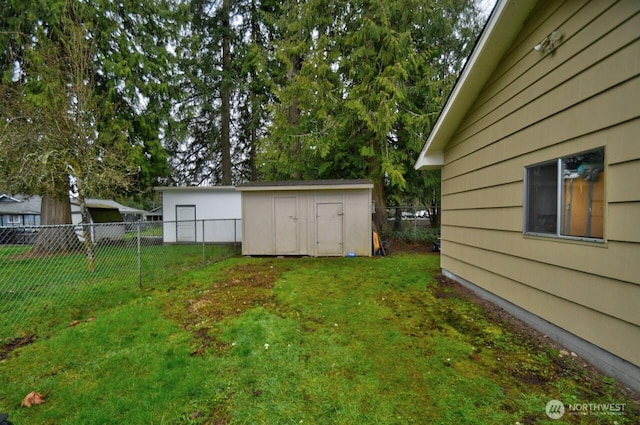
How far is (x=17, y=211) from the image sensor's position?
2003 cm

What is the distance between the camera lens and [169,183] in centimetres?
1642

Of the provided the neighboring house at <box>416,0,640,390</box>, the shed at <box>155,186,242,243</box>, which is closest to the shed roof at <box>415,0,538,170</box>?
Answer: the neighboring house at <box>416,0,640,390</box>

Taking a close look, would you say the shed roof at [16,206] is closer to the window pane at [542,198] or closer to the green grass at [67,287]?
the green grass at [67,287]

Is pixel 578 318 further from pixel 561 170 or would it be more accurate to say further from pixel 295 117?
pixel 295 117

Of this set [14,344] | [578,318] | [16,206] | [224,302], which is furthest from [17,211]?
[578,318]

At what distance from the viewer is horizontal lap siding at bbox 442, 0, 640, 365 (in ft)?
7.58

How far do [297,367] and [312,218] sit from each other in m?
6.12

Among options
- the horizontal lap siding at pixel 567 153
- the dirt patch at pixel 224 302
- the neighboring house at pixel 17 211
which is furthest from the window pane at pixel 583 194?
the neighboring house at pixel 17 211

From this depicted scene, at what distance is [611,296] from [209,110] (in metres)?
16.1

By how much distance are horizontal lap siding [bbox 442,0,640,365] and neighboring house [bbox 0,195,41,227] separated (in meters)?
26.3

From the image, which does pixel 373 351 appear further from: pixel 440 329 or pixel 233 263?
pixel 233 263

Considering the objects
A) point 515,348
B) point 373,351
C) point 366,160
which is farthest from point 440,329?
point 366,160

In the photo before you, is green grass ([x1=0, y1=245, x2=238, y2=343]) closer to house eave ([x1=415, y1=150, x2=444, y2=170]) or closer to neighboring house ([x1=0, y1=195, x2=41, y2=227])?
house eave ([x1=415, y1=150, x2=444, y2=170])

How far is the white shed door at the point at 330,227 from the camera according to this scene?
862 centimetres
